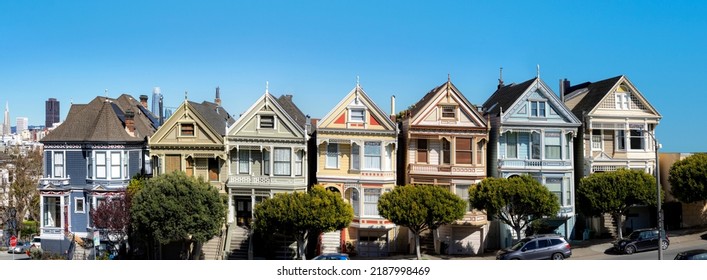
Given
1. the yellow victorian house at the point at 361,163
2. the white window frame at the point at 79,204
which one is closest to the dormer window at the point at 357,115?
the yellow victorian house at the point at 361,163

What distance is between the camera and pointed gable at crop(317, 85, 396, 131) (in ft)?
84.6

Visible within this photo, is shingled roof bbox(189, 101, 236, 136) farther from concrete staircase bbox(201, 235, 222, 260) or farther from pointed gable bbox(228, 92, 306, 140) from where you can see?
concrete staircase bbox(201, 235, 222, 260)

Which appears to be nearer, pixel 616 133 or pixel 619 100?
pixel 619 100

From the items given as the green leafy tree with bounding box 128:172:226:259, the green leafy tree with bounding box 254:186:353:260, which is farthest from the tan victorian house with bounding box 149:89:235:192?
the green leafy tree with bounding box 254:186:353:260

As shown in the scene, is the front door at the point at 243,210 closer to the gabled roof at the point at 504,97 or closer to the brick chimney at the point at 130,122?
the brick chimney at the point at 130,122

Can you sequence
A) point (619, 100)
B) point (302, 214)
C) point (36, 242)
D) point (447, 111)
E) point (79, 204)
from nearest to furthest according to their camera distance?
point (302, 214) < point (36, 242) < point (79, 204) < point (619, 100) < point (447, 111)

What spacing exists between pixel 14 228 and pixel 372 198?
12097mm

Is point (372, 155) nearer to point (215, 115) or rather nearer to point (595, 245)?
point (215, 115)

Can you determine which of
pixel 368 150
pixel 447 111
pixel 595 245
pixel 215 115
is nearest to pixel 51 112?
pixel 215 115

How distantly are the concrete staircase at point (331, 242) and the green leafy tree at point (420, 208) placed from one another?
2379mm

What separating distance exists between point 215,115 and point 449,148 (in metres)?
8.72

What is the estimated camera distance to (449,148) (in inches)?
1041

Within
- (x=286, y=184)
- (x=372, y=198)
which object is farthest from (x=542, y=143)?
(x=286, y=184)

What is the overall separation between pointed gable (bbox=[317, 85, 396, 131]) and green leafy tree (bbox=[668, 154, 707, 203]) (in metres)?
9.64
